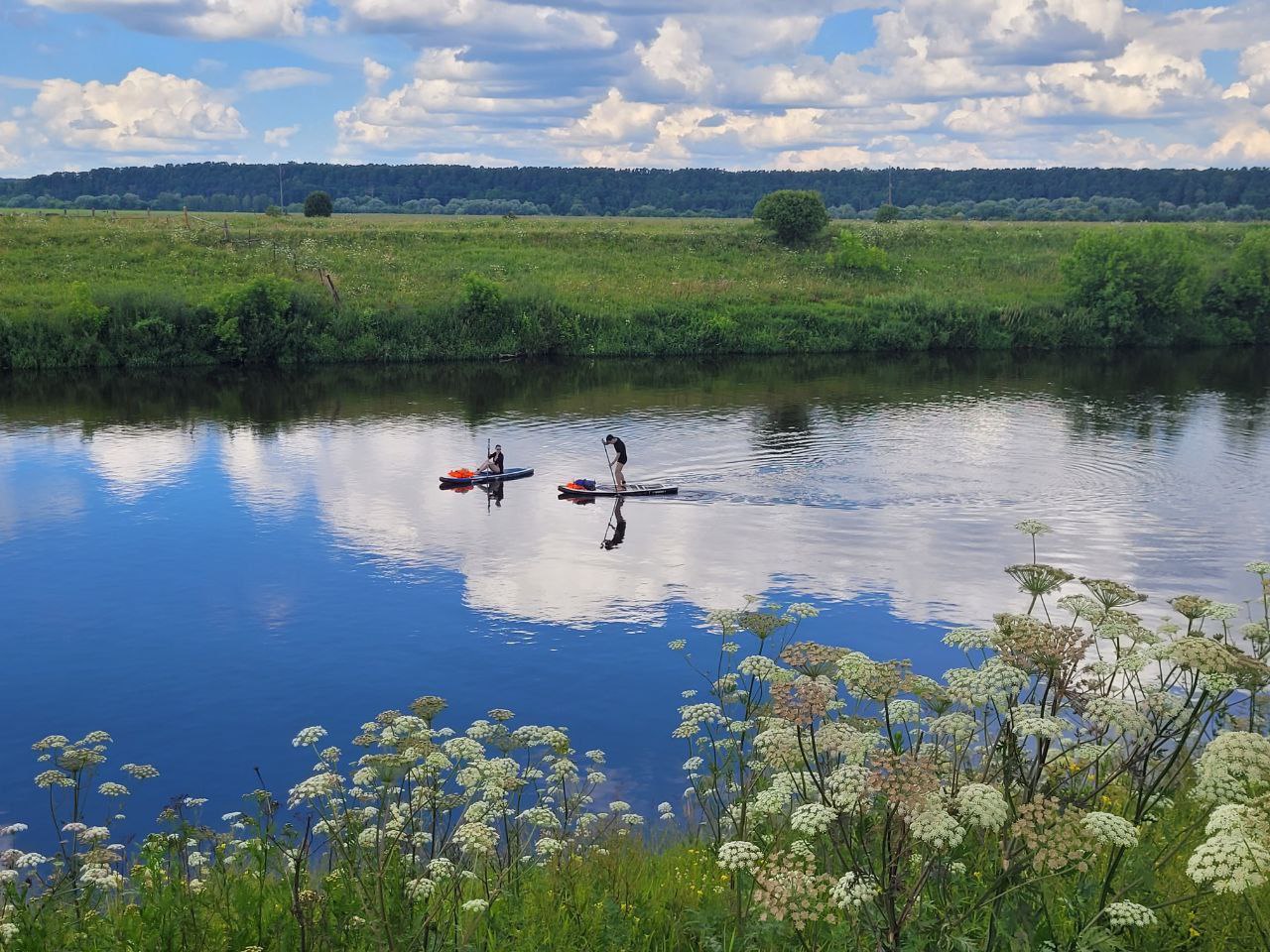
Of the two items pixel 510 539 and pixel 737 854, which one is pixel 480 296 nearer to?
pixel 510 539

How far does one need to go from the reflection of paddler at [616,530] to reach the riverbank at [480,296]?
31.3 meters

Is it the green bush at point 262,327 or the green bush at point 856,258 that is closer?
the green bush at point 262,327

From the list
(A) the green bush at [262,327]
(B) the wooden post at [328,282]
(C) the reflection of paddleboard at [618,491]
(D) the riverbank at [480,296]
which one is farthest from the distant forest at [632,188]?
(C) the reflection of paddleboard at [618,491]

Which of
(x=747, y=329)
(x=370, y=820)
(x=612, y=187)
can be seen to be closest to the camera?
(x=370, y=820)

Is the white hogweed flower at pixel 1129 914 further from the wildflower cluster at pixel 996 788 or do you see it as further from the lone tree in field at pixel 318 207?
the lone tree in field at pixel 318 207

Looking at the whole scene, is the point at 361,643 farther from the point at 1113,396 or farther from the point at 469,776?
the point at 1113,396

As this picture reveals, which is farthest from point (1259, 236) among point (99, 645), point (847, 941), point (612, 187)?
point (612, 187)

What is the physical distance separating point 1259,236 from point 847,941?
8111 cm

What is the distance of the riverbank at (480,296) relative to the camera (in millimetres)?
57562

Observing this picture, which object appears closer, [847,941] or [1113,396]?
[847,941]

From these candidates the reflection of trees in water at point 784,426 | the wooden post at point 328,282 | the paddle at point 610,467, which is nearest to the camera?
the paddle at point 610,467

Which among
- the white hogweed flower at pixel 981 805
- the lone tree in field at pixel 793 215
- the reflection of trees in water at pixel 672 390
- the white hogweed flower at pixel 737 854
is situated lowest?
the reflection of trees in water at pixel 672 390

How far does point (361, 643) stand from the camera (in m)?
21.4

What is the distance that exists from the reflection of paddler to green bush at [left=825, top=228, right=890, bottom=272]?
167 ft
